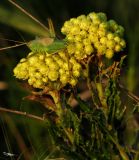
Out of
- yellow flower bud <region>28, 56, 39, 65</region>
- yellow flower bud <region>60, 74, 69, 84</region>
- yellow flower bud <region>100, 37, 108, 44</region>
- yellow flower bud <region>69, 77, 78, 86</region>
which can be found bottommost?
yellow flower bud <region>69, 77, 78, 86</region>

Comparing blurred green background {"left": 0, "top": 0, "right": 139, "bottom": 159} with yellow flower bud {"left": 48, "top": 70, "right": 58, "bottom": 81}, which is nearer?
yellow flower bud {"left": 48, "top": 70, "right": 58, "bottom": 81}

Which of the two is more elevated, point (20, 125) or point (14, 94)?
point (14, 94)

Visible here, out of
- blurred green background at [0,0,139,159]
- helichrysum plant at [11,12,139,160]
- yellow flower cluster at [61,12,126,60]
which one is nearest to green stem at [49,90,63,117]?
helichrysum plant at [11,12,139,160]

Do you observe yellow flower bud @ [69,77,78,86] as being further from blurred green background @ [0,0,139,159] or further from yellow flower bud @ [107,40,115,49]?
blurred green background @ [0,0,139,159]

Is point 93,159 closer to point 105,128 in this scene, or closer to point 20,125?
point 105,128

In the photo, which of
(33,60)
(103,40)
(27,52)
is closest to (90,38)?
(103,40)

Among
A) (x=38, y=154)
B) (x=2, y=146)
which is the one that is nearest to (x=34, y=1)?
(x=2, y=146)

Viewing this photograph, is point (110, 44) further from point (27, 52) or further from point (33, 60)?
point (27, 52)
